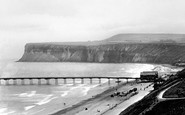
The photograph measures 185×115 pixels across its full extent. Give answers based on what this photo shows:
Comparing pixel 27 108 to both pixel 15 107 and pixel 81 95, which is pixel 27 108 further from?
pixel 81 95

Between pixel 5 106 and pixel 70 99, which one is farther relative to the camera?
pixel 70 99

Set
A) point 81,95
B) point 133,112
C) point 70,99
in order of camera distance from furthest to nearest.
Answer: point 81,95 < point 70,99 < point 133,112

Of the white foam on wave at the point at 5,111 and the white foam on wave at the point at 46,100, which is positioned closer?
the white foam on wave at the point at 5,111

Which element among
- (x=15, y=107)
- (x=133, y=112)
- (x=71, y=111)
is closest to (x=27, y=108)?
(x=15, y=107)

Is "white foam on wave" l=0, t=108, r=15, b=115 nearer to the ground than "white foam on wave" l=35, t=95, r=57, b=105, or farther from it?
farther from it

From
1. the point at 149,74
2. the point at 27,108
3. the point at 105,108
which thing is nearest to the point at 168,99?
the point at 105,108

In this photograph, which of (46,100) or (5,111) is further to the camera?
(46,100)

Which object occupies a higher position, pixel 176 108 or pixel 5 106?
pixel 176 108

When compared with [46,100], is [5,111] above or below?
above

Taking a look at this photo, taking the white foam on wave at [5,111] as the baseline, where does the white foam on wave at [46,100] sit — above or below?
below

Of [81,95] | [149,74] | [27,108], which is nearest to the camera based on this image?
[27,108]

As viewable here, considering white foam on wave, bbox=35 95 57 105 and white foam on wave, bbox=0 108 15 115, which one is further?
white foam on wave, bbox=35 95 57 105
